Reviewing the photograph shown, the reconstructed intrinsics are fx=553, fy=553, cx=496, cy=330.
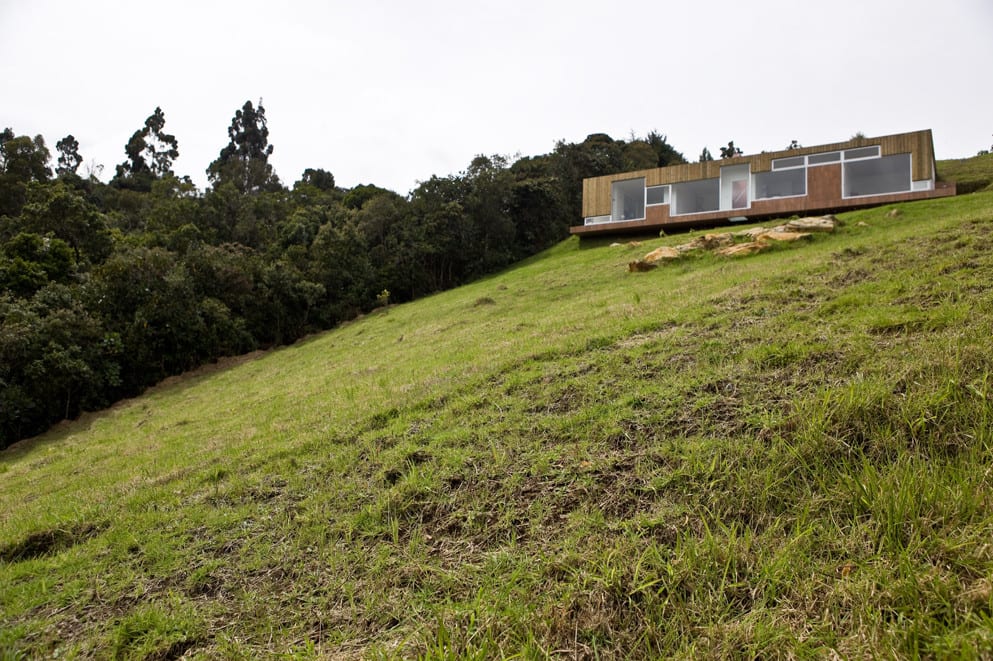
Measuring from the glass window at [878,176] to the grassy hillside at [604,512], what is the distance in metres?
22.1

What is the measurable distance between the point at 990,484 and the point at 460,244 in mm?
33397

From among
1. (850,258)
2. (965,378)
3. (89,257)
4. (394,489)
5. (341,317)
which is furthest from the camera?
(341,317)

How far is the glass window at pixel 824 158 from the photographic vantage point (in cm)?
2706

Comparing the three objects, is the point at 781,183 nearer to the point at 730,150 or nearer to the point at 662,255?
the point at 662,255

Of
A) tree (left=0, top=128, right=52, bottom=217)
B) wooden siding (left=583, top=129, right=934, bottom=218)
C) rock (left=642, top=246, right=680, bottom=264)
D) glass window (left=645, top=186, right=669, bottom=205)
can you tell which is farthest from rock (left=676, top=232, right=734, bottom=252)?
tree (left=0, top=128, right=52, bottom=217)

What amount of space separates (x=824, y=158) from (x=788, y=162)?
1580 millimetres

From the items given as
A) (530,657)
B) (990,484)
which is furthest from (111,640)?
(990,484)

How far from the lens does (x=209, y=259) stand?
27234mm

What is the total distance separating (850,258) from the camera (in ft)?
34.5

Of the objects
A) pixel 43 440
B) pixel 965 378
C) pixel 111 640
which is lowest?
pixel 43 440

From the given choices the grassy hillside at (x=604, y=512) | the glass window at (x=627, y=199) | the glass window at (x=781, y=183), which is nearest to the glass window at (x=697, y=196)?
the glass window at (x=781, y=183)

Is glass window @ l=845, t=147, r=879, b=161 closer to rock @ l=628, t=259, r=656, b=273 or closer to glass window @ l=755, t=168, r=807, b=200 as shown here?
glass window @ l=755, t=168, r=807, b=200

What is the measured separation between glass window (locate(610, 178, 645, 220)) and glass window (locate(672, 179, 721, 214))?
7.04ft

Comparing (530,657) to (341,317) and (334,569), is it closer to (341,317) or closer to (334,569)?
(334,569)
